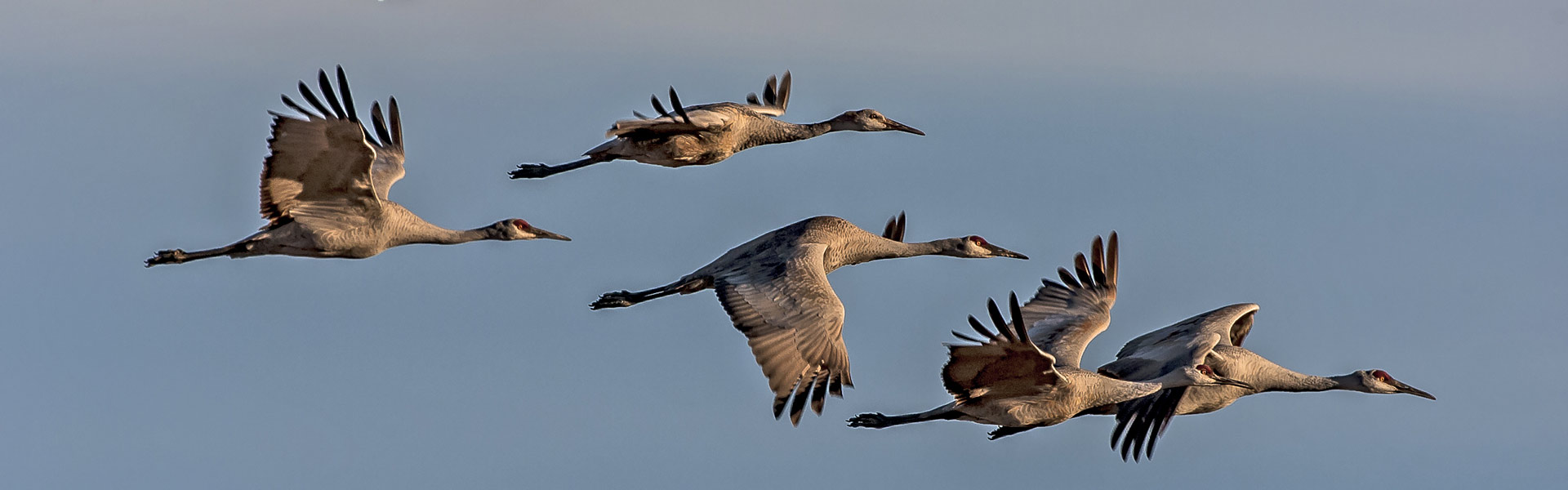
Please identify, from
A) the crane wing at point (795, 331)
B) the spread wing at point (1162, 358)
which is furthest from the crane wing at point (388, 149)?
the spread wing at point (1162, 358)

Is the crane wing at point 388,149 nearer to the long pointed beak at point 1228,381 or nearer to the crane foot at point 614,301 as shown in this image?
the crane foot at point 614,301

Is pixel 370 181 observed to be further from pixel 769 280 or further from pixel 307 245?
pixel 769 280

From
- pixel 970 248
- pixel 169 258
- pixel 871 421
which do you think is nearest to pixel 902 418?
pixel 871 421

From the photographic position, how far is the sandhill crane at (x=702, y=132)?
20953mm

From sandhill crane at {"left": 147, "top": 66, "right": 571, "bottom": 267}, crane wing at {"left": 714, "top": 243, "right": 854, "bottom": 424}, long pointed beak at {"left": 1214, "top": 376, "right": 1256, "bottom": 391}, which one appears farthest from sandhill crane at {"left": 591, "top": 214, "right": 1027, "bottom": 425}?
long pointed beak at {"left": 1214, "top": 376, "right": 1256, "bottom": 391}

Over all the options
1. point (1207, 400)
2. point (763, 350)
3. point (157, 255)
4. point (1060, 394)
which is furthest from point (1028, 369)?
point (157, 255)

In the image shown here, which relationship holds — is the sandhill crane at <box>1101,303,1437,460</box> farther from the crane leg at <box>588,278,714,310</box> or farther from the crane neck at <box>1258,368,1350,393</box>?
the crane leg at <box>588,278,714,310</box>

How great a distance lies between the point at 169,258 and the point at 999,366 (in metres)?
8.30

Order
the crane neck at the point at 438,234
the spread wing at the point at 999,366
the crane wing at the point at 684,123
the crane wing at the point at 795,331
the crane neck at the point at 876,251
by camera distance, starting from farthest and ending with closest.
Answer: the crane neck at the point at 876,251 < the crane neck at the point at 438,234 < the crane wing at the point at 684,123 < the crane wing at the point at 795,331 < the spread wing at the point at 999,366

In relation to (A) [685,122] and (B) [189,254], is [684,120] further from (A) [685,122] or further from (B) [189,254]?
(B) [189,254]

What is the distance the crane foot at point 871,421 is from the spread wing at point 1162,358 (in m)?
2.13

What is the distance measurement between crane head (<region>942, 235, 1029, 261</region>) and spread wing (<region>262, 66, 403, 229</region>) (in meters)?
6.31

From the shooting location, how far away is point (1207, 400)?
22.3 meters

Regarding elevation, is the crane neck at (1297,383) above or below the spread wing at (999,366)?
above
